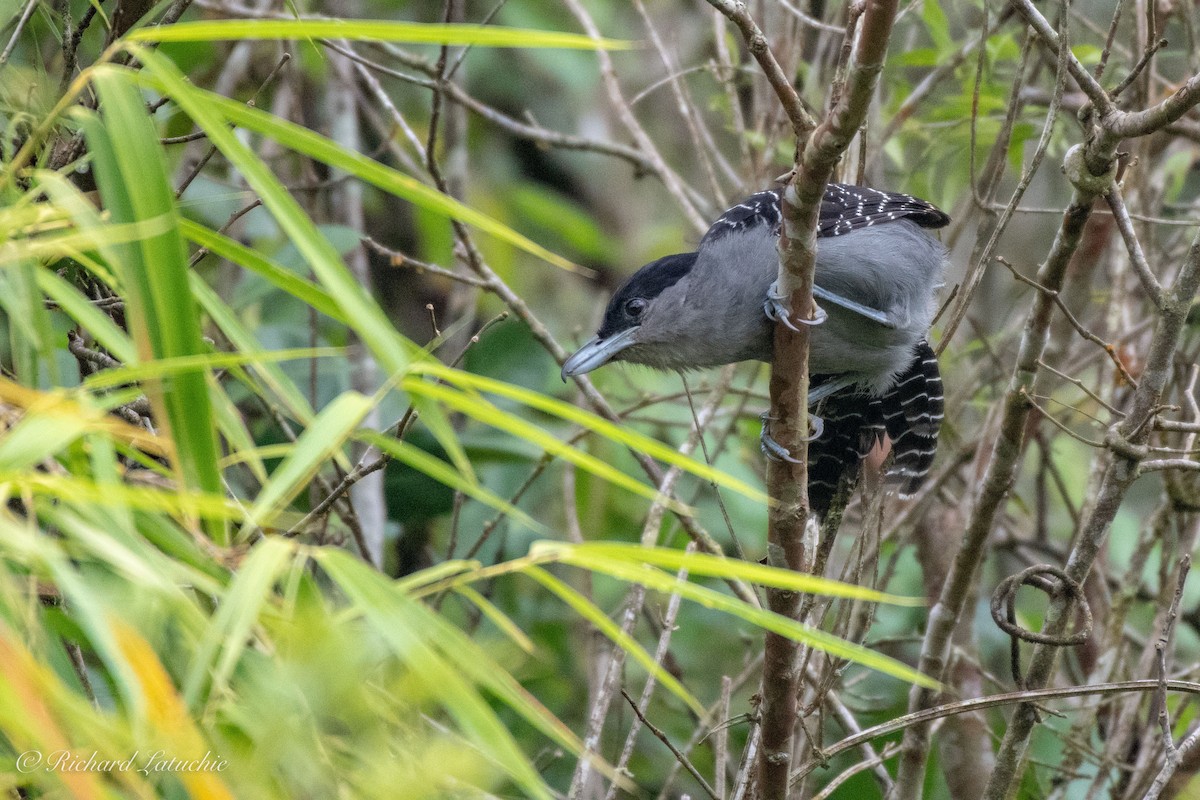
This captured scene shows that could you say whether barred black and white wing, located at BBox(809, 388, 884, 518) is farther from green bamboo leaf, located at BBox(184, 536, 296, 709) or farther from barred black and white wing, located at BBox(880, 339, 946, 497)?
green bamboo leaf, located at BBox(184, 536, 296, 709)

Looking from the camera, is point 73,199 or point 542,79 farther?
point 542,79

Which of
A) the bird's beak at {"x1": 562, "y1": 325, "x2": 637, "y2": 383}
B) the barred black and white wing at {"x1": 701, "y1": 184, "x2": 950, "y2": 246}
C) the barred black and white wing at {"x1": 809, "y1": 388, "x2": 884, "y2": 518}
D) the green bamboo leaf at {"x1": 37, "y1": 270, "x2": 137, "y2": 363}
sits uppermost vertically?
the barred black and white wing at {"x1": 701, "y1": 184, "x2": 950, "y2": 246}

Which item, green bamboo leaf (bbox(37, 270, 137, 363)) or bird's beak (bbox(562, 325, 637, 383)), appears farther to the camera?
bird's beak (bbox(562, 325, 637, 383))

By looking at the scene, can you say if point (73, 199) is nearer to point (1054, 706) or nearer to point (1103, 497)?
point (1103, 497)

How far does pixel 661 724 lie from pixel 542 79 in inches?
223

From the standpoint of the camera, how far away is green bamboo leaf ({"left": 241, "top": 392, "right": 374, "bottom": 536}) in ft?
4.99

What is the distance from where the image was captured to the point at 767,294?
3.78m

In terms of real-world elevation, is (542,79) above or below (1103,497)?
above

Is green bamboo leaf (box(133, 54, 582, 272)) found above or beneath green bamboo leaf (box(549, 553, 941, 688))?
above

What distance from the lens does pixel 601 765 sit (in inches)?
59.4

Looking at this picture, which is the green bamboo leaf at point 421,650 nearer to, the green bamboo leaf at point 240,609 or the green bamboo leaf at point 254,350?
the green bamboo leaf at point 240,609

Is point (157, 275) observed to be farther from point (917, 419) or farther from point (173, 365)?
point (917, 419)

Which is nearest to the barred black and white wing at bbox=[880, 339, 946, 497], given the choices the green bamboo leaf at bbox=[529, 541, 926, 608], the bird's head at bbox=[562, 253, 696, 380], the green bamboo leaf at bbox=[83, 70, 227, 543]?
the bird's head at bbox=[562, 253, 696, 380]

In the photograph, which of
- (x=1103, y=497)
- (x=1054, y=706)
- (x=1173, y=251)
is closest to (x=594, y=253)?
(x=1173, y=251)
